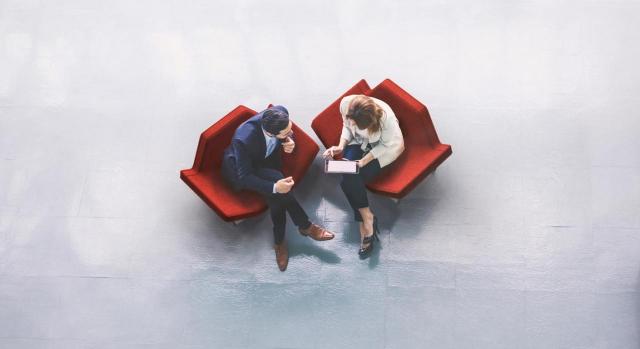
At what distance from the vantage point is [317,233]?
18.4 feet

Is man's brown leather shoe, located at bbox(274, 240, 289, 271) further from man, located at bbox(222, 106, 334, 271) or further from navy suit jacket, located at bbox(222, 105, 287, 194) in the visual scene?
navy suit jacket, located at bbox(222, 105, 287, 194)

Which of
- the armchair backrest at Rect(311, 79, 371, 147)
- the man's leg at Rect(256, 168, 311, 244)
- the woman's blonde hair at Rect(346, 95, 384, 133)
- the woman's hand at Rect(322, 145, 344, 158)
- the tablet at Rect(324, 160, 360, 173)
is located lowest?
the man's leg at Rect(256, 168, 311, 244)

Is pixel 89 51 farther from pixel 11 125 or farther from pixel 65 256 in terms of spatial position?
pixel 65 256

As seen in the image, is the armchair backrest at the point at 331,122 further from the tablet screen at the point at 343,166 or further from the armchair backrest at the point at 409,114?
the tablet screen at the point at 343,166

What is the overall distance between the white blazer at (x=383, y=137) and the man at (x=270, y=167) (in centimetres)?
47

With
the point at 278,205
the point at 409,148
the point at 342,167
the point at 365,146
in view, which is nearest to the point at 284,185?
the point at 278,205

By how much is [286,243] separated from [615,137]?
2.90m

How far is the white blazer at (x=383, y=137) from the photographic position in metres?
5.25

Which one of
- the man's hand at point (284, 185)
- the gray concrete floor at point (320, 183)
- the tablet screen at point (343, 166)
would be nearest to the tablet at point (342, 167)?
the tablet screen at point (343, 166)

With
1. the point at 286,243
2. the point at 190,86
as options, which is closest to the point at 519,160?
the point at 286,243

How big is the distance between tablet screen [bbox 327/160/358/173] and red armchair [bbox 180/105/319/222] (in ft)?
1.20

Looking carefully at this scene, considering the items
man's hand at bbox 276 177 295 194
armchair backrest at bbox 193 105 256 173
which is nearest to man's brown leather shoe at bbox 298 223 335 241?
man's hand at bbox 276 177 295 194

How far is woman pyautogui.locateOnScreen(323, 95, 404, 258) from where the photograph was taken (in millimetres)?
5137

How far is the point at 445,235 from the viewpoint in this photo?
5660 millimetres
